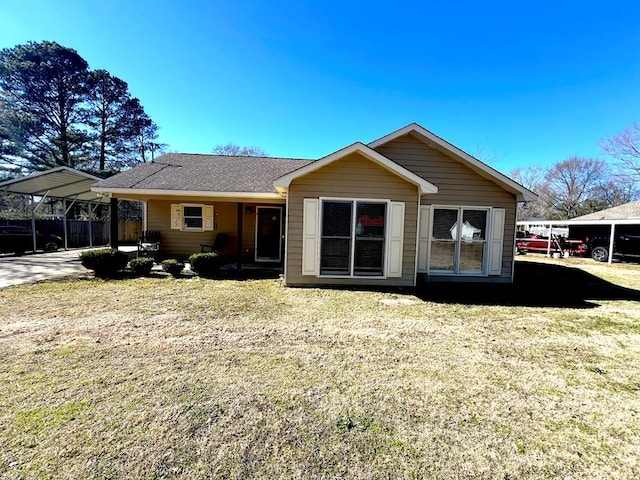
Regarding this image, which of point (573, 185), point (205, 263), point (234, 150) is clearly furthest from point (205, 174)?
point (573, 185)

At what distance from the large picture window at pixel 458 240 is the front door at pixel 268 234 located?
532 centimetres

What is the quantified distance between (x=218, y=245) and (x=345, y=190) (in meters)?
5.81

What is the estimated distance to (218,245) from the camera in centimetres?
1069

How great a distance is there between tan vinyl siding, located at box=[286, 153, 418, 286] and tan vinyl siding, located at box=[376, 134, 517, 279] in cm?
117

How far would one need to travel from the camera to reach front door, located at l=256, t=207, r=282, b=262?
10.8 m

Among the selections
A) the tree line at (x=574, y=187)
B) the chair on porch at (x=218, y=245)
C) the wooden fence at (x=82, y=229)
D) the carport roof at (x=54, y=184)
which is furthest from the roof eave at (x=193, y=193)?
the tree line at (x=574, y=187)

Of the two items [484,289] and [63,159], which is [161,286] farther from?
[63,159]

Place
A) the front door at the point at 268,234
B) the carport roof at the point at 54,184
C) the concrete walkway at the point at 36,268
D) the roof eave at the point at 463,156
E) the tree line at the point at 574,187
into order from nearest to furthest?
the concrete walkway at the point at 36,268
the roof eave at the point at 463,156
the carport roof at the point at 54,184
the front door at the point at 268,234
the tree line at the point at 574,187

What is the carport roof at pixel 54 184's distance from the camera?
10453 mm

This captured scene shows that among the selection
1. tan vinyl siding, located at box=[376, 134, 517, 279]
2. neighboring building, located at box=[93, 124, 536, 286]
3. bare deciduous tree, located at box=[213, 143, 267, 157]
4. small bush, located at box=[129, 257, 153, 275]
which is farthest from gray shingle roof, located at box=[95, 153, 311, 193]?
bare deciduous tree, located at box=[213, 143, 267, 157]

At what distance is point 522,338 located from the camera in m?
4.37

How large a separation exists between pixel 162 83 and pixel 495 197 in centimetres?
1473

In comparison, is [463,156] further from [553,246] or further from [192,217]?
[553,246]

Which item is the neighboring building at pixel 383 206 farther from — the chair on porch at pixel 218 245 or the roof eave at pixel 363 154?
the chair on porch at pixel 218 245
